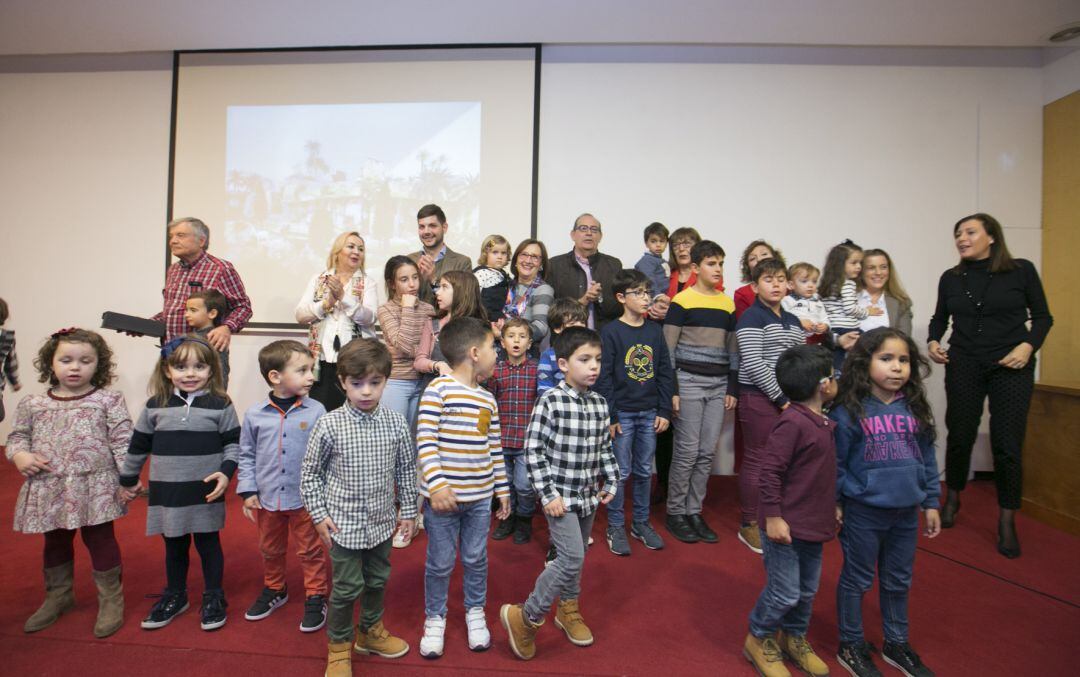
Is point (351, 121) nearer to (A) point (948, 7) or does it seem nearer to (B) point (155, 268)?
(B) point (155, 268)

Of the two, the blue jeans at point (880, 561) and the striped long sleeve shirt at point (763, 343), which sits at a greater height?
the striped long sleeve shirt at point (763, 343)

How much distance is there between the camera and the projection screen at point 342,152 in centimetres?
450

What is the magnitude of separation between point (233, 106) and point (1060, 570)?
6.18 meters

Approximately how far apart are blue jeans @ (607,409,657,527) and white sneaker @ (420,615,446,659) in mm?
1142

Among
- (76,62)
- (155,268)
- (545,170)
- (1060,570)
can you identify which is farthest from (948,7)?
(76,62)

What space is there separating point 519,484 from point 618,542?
58cm

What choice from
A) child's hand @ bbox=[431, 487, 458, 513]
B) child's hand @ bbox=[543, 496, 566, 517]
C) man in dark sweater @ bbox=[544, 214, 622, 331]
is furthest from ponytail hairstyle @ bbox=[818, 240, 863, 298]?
child's hand @ bbox=[431, 487, 458, 513]

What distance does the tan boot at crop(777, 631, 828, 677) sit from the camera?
1.84 m

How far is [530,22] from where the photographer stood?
4148mm

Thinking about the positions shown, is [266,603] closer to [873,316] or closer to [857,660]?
[857,660]

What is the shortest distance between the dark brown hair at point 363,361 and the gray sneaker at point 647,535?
175cm

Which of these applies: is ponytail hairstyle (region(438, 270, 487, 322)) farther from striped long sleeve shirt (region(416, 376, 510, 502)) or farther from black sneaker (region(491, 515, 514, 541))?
black sneaker (region(491, 515, 514, 541))

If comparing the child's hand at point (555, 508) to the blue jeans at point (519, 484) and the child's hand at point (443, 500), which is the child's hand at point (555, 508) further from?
the blue jeans at point (519, 484)

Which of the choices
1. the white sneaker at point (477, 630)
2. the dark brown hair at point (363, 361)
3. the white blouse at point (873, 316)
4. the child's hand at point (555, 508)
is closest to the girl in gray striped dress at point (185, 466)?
the dark brown hair at point (363, 361)
